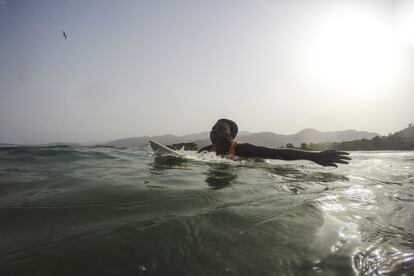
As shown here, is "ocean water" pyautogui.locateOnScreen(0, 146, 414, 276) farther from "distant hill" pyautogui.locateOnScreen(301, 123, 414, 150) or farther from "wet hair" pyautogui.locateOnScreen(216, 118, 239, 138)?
"distant hill" pyautogui.locateOnScreen(301, 123, 414, 150)

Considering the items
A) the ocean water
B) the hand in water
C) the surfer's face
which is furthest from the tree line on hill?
the ocean water

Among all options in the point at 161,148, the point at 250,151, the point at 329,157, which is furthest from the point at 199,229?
the point at 161,148

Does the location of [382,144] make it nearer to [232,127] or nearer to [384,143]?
[384,143]

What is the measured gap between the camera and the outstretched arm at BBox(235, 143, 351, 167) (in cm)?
468

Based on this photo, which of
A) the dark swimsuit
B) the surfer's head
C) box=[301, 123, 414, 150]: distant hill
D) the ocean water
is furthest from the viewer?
box=[301, 123, 414, 150]: distant hill

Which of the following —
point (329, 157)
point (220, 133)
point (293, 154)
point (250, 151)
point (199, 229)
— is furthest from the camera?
Result: point (220, 133)

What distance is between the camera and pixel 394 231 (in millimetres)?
2227

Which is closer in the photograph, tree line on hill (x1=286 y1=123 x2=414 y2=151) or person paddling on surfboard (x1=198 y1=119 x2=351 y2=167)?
person paddling on surfboard (x1=198 y1=119 x2=351 y2=167)

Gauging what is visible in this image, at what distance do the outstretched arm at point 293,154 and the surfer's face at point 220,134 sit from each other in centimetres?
36

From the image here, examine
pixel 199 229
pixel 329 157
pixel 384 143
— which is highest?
pixel 384 143

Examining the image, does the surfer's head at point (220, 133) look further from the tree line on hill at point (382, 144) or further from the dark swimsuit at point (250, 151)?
the tree line on hill at point (382, 144)

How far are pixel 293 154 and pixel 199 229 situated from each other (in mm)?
3426

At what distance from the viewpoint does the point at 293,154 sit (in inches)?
200

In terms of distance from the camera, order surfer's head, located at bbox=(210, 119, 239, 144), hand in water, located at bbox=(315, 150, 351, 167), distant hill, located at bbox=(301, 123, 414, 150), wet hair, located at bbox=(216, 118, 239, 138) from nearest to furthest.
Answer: hand in water, located at bbox=(315, 150, 351, 167) < surfer's head, located at bbox=(210, 119, 239, 144) < wet hair, located at bbox=(216, 118, 239, 138) < distant hill, located at bbox=(301, 123, 414, 150)
